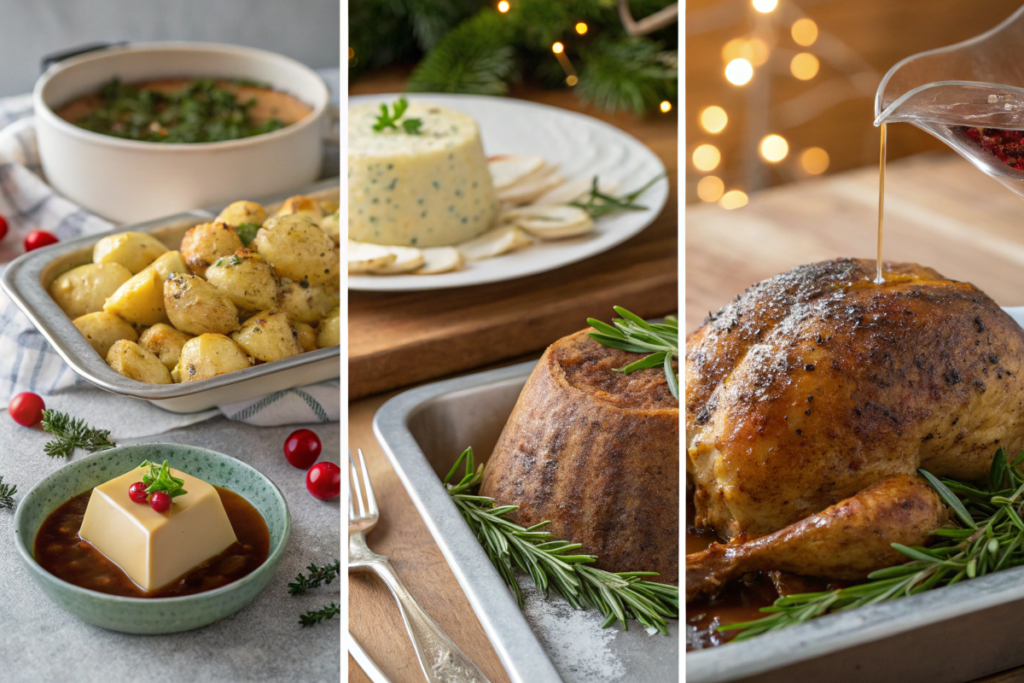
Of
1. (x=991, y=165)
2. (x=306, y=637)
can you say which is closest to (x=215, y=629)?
(x=306, y=637)

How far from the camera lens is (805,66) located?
300 centimetres

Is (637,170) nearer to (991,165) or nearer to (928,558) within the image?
(991,165)

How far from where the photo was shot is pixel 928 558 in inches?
27.7

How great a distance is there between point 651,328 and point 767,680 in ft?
1.38

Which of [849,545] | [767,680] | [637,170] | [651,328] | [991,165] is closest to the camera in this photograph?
[767,680]

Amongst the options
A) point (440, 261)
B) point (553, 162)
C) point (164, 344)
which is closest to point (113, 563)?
point (164, 344)

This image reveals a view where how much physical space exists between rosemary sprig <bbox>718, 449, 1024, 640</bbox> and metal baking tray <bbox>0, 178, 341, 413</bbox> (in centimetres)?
59

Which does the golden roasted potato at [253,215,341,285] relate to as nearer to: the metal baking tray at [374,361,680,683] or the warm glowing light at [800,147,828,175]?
the metal baking tray at [374,361,680,683]

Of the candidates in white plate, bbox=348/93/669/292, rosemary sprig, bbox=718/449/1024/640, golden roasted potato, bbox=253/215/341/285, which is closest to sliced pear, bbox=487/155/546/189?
white plate, bbox=348/93/669/292

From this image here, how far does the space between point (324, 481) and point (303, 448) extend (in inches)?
3.0

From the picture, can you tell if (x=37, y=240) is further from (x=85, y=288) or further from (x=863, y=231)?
(x=863, y=231)

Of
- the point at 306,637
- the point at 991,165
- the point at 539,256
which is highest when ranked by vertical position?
the point at 991,165

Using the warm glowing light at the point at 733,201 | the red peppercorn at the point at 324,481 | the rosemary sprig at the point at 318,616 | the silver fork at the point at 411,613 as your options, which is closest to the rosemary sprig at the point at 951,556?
the silver fork at the point at 411,613

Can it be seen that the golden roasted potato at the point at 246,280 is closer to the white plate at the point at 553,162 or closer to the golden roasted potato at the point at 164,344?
the golden roasted potato at the point at 164,344
